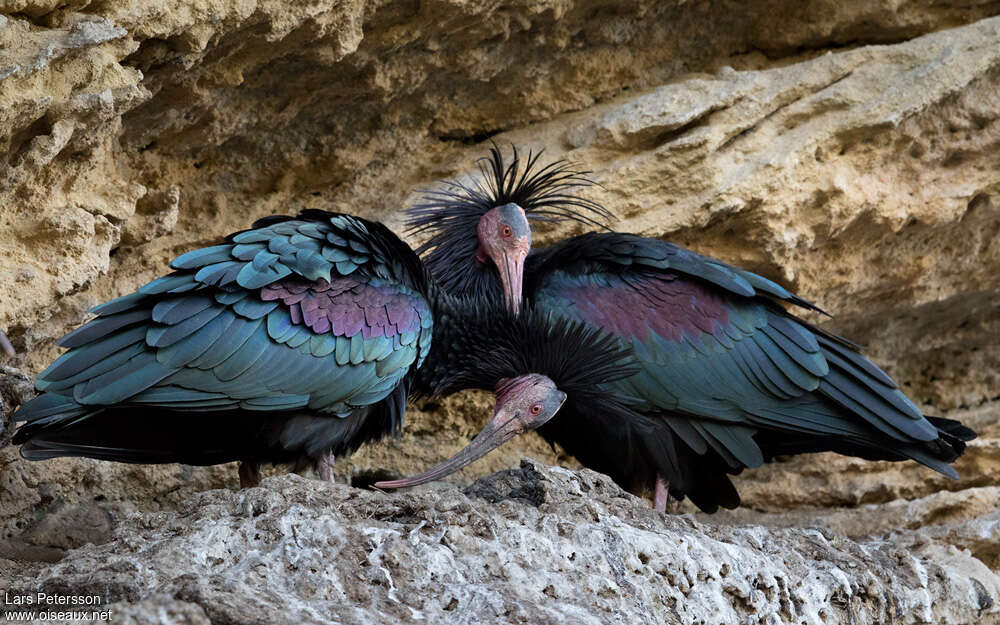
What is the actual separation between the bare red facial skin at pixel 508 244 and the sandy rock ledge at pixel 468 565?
1.26m

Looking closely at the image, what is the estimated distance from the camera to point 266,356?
4.72 metres

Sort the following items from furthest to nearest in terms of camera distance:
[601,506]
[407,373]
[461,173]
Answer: [461,173], [407,373], [601,506]

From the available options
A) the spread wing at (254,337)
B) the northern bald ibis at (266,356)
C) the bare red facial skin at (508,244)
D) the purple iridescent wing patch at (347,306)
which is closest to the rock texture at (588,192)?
the northern bald ibis at (266,356)

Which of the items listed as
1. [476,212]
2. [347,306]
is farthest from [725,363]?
[347,306]

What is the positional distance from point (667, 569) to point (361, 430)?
146 cm

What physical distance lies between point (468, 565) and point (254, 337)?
1283 mm

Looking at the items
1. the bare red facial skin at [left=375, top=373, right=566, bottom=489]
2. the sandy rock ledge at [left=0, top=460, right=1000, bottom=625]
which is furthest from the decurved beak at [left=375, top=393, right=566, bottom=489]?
the sandy rock ledge at [left=0, top=460, right=1000, bottom=625]

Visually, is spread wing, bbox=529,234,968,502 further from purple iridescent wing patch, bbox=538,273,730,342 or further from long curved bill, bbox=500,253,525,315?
long curved bill, bbox=500,253,525,315

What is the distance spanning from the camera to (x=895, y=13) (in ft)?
22.8

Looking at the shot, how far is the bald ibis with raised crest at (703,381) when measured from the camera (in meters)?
5.56

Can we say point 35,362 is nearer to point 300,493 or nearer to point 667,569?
point 300,493

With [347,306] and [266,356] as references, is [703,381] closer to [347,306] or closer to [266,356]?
[347,306]

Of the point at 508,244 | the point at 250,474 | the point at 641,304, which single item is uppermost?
the point at 508,244

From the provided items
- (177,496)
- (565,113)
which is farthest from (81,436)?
(565,113)
